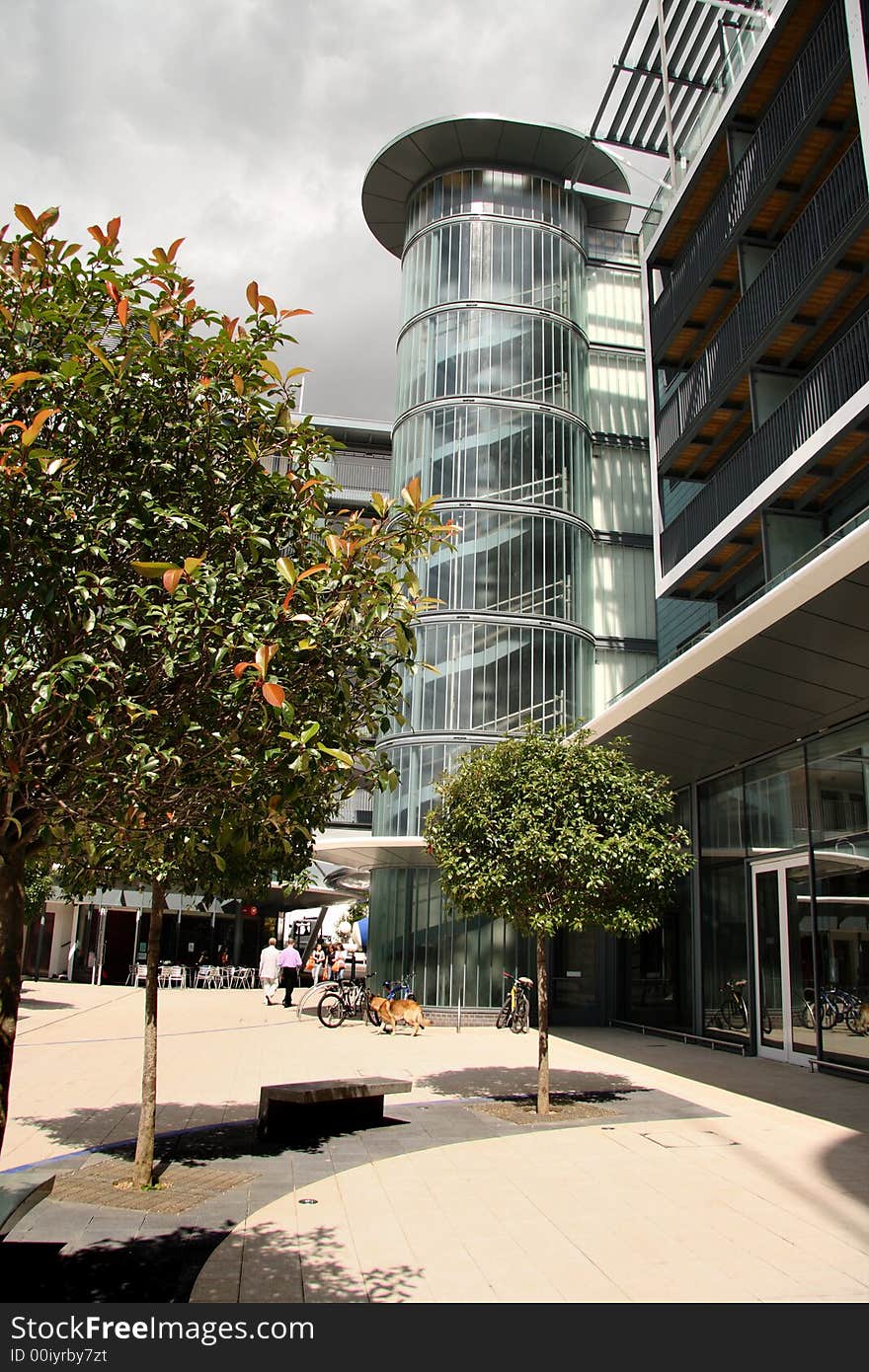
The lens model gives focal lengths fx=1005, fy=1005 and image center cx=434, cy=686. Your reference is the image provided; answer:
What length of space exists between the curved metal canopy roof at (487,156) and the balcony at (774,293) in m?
10.4

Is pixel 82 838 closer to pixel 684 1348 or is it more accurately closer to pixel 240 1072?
pixel 684 1348

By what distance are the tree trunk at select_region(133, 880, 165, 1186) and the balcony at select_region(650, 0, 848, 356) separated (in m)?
16.8

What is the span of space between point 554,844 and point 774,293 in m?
12.0

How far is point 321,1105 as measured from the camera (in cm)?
984

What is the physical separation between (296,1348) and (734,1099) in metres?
9.16

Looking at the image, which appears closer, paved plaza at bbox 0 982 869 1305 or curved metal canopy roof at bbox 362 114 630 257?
paved plaza at bbox 0 982 869 1305

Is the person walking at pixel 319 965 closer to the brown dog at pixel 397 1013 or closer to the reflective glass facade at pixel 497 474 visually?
the reflective glass facade at pixel 497 474

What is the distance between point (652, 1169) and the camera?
8.39m

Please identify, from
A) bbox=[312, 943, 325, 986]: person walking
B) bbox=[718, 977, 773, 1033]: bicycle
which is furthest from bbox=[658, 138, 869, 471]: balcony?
bbox=[312, 943, 325, 986]: person walking

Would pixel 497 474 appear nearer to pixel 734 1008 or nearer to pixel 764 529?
pixel 764 529

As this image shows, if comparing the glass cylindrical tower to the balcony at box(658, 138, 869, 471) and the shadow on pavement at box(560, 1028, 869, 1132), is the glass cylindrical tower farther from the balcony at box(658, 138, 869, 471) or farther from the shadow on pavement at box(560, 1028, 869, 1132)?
the shadow on pavement at box(560, 1028, 869, 1132)

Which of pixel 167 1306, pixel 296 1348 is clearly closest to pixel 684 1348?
pixel 296 1348

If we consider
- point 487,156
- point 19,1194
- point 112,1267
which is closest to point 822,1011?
point 112,1267

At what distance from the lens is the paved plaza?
5477 mm
